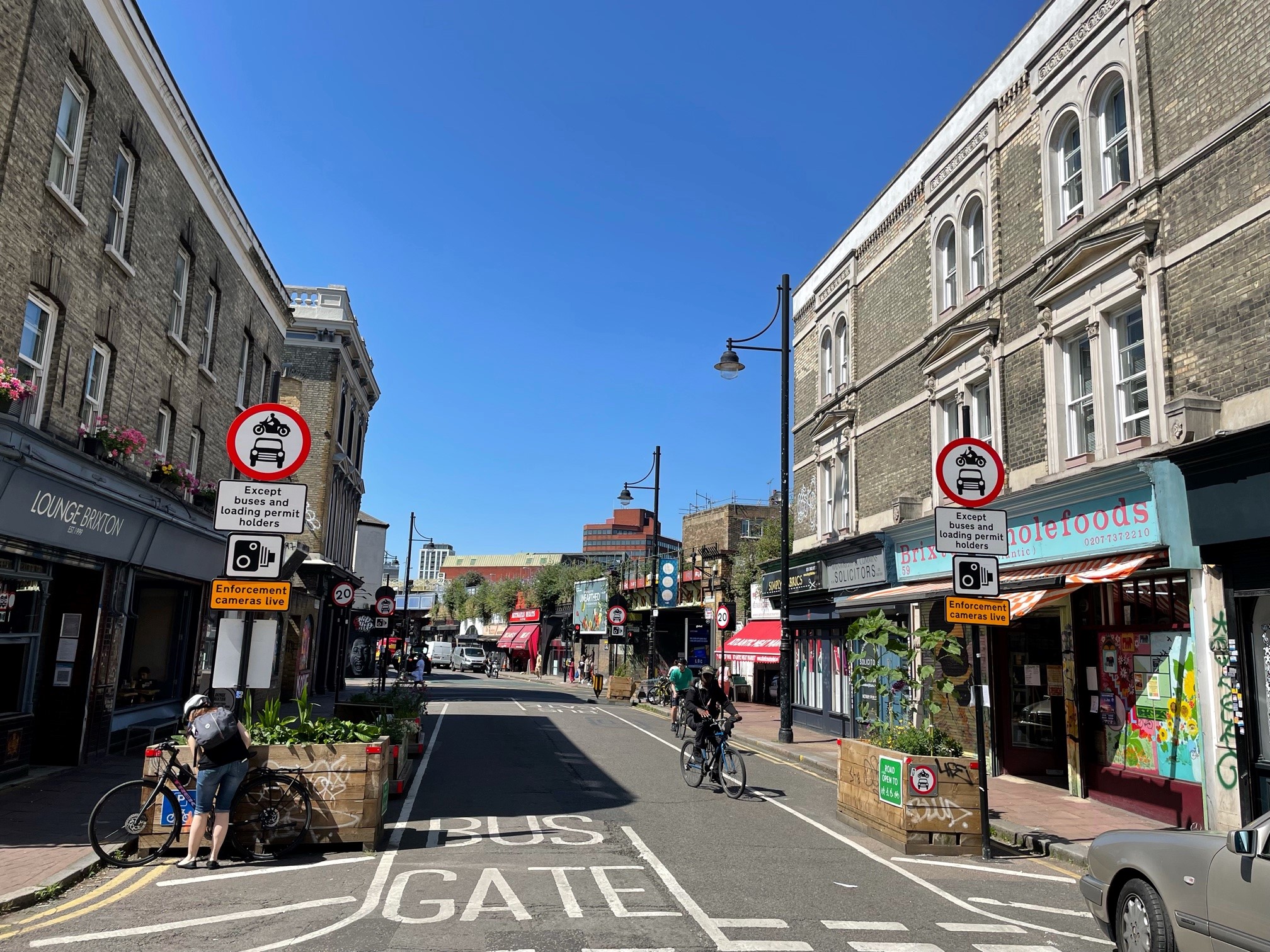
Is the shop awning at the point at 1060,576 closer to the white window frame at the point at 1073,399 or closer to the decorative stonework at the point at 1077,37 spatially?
the white window frame at the point at 1073,399

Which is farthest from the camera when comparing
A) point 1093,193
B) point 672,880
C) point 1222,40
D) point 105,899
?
point 1093,193

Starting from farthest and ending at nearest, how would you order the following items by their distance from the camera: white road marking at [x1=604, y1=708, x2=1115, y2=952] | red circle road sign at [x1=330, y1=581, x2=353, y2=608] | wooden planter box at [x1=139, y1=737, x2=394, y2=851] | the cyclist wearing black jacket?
1. red circle road sign at [x1=330, y1=581, x2=353, y2=608]
2. the cyclist wearing black jacket
3. wooden planter box at [x1=139, y1=737, x2=394, y2=851]
4. white road marking at [x1=604, y1=708, x2=1115, y2=952]

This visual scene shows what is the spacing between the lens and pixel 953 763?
32.4 feet

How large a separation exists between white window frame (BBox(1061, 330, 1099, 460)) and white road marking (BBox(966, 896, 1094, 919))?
781 cm

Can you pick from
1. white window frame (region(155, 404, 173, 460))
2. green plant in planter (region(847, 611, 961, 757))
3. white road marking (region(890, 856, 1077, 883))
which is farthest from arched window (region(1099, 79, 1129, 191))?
white window frame (region(155, 404, 173, 460))

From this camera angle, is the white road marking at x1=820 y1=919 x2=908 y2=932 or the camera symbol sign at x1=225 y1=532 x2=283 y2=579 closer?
the white road marking at x1=820 y1=919 x2=908 y2=932

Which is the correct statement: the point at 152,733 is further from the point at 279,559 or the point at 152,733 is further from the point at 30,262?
the point at 279,559

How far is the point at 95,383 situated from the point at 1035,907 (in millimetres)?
14278

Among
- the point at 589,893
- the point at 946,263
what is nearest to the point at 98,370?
the point at 589,893

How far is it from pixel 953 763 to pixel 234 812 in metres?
7.13

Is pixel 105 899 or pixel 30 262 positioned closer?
pixel 105 899

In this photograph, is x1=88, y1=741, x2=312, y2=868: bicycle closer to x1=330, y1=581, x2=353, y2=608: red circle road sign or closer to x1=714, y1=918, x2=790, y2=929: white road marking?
x1=714, y1=918, x2=790, y2=929: white road marking

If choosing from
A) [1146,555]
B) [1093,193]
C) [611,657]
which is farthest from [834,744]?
[611,657]

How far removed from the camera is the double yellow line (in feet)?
20.8
